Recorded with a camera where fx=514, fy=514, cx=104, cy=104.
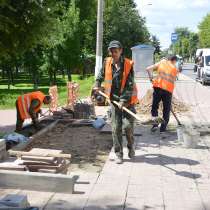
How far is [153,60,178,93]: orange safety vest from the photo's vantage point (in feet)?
35.6

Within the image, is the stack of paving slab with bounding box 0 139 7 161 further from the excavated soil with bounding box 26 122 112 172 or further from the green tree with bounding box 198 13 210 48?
the green tree with bounding box 198 13 210 48

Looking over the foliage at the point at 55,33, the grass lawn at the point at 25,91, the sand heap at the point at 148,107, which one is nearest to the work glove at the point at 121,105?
the foliage at the point at 55,33

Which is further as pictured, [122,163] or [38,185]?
[122,163]

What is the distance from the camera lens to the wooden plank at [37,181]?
6.29 metres

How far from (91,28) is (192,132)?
114 ft

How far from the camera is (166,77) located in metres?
10.9

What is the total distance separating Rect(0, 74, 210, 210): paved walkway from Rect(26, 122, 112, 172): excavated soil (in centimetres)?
39

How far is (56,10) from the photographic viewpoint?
35.8 feet

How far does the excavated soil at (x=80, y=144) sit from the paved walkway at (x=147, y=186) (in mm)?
386

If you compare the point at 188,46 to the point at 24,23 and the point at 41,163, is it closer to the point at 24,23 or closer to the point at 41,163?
the point at 24,23

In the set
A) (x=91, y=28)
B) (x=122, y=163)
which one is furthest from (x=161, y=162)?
(x=91, y=28)

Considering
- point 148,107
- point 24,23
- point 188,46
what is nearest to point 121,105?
point 24,23

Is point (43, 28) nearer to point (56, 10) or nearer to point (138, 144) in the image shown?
point (56, 10)

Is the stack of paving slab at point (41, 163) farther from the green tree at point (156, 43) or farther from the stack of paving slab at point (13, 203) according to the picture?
the green tree at point (156, 43)
